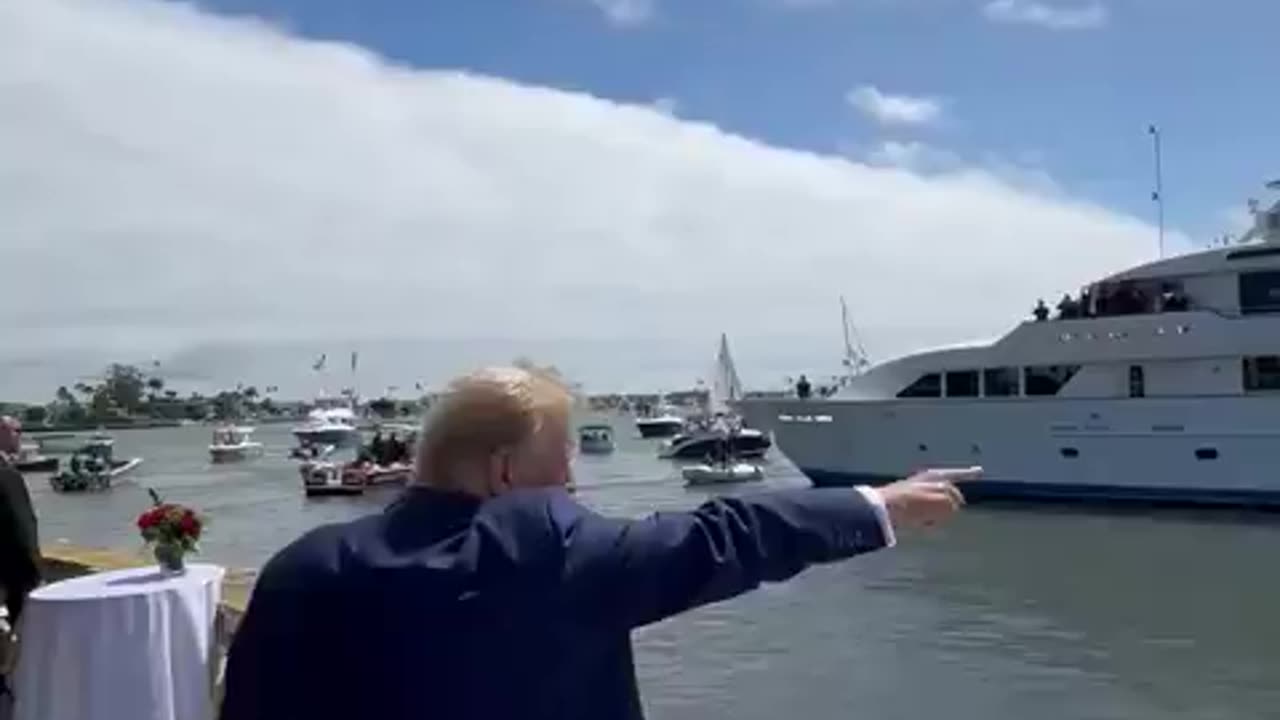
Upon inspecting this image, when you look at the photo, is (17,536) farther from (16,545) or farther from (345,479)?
(345,479)

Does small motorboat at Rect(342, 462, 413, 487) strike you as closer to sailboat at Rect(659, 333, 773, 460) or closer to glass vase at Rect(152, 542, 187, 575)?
sailboat at Rect(659, 333, 773, 460)

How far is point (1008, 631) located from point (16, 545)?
15712 millimetres

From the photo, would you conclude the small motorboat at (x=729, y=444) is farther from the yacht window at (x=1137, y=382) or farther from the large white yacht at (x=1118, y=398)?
the yacht window at (x=1137, y=382)

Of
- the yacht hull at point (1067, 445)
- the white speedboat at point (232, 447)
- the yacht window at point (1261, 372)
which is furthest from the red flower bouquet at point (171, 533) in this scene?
the white speedboat at point (232, 447)

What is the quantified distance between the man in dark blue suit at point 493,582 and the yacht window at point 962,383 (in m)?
39.1

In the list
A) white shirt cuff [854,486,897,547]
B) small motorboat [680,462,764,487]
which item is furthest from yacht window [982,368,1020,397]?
white shirt cuff [854,486,897,547]

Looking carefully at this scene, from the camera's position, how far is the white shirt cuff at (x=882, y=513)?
1.90 meters

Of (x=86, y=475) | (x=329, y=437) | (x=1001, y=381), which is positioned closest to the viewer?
(x=1001, y=381)

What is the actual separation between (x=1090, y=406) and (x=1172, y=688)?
23931 mm

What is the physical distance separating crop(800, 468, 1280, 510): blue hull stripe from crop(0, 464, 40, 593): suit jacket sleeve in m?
29.6

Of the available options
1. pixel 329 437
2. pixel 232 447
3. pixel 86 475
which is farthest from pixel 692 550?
pixel 329 437

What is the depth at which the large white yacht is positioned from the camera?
116ft

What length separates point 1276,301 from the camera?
35.5m

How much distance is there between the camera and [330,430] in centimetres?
10788
